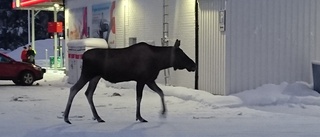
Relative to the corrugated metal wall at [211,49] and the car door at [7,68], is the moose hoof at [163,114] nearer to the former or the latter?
the corrugated metal wall at [211,49]

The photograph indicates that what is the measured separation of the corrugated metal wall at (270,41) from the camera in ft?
60.0

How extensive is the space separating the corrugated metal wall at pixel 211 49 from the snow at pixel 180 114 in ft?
2.08

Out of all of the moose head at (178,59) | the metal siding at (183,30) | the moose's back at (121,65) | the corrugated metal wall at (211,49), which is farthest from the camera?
the metal siding at (183,30)

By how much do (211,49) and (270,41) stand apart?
5.75 ft

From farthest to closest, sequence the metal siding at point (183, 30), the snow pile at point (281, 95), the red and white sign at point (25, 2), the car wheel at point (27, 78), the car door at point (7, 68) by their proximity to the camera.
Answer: the red and white sign at point (25, 2), the car wheel at point (27, 78), the car door at point (7, 68), the metal siding at point (183, 30), the snow pile at point (281, 95)

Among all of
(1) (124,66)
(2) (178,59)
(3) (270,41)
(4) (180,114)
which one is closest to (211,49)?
(3) (270,41)

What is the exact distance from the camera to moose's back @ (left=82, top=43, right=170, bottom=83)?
1312 cm

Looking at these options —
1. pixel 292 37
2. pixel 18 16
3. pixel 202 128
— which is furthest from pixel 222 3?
pixel 18 16

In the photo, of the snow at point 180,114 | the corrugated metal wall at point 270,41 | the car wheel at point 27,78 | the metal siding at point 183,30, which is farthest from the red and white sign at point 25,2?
the corrugated metal wall at point 270,41

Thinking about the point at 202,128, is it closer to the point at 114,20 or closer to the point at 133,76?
the point at 133,76

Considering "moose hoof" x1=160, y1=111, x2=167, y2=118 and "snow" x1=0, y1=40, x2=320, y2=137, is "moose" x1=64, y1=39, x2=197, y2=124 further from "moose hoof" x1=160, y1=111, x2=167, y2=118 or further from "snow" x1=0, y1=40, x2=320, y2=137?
"snow" x1=0, y1=40, x2=320, y2=137

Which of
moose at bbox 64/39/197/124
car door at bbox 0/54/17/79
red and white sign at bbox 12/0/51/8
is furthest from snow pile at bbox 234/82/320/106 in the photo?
red and white sign at bbox 12/0/51/8

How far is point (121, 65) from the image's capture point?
1317 centimetres

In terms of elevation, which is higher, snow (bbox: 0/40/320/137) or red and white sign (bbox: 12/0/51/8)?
red and white sign (bbox: 12/0/51/8)
